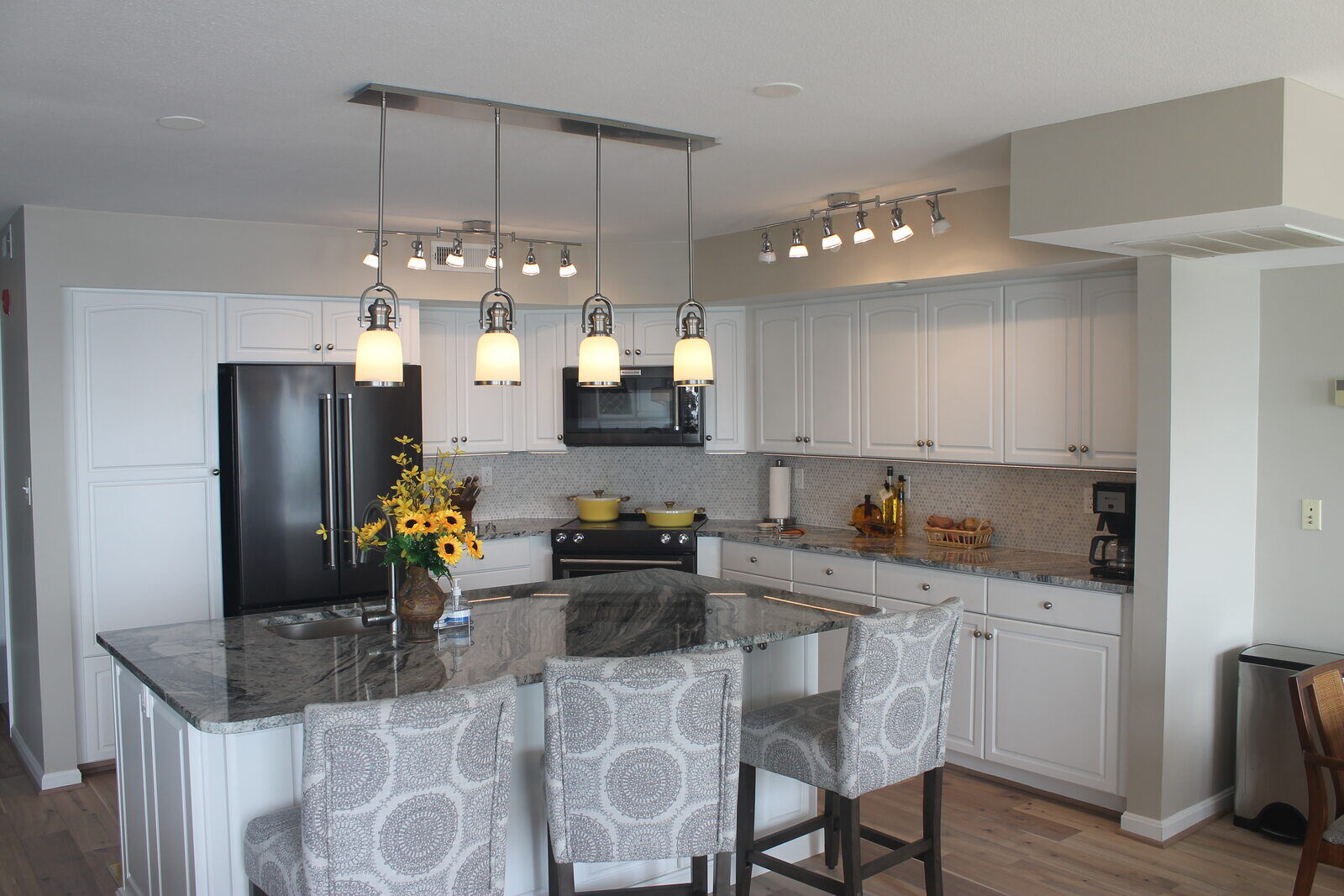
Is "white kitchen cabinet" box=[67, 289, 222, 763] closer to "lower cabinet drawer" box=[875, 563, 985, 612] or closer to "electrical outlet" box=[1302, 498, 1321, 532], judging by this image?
"lower cabinet drawer" box=[875, 563, 985, 612]

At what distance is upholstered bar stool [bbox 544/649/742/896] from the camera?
2.21m

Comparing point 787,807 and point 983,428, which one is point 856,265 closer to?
point 983,428

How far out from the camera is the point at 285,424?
178 inches

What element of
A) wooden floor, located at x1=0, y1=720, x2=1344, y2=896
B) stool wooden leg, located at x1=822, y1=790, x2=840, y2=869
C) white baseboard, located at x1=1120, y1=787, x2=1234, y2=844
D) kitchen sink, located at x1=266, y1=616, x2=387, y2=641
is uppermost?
kitchen sink, located at x1=266, y1=616, x2=387, y2=641

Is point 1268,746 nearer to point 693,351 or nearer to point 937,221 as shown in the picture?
point 937,221

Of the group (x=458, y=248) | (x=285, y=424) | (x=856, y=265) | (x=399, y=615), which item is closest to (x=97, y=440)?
(x=285, y=424)

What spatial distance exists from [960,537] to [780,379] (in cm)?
128

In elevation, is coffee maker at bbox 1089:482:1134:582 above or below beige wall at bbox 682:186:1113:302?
below

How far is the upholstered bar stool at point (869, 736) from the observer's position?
258cm

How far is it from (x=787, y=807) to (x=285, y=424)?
2764mm

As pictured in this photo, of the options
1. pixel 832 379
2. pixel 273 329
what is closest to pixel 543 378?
pixel 273 329

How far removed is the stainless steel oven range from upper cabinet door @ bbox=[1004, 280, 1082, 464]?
1.76 m

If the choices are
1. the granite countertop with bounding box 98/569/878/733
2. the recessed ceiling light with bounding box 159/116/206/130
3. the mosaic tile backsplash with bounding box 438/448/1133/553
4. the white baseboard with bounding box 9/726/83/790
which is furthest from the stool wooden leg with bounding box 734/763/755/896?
the white baseboard with bounding box 9/726/83/790

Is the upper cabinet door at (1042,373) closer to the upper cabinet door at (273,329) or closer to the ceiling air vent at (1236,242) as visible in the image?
the ceiling air vent at (1236,242)
